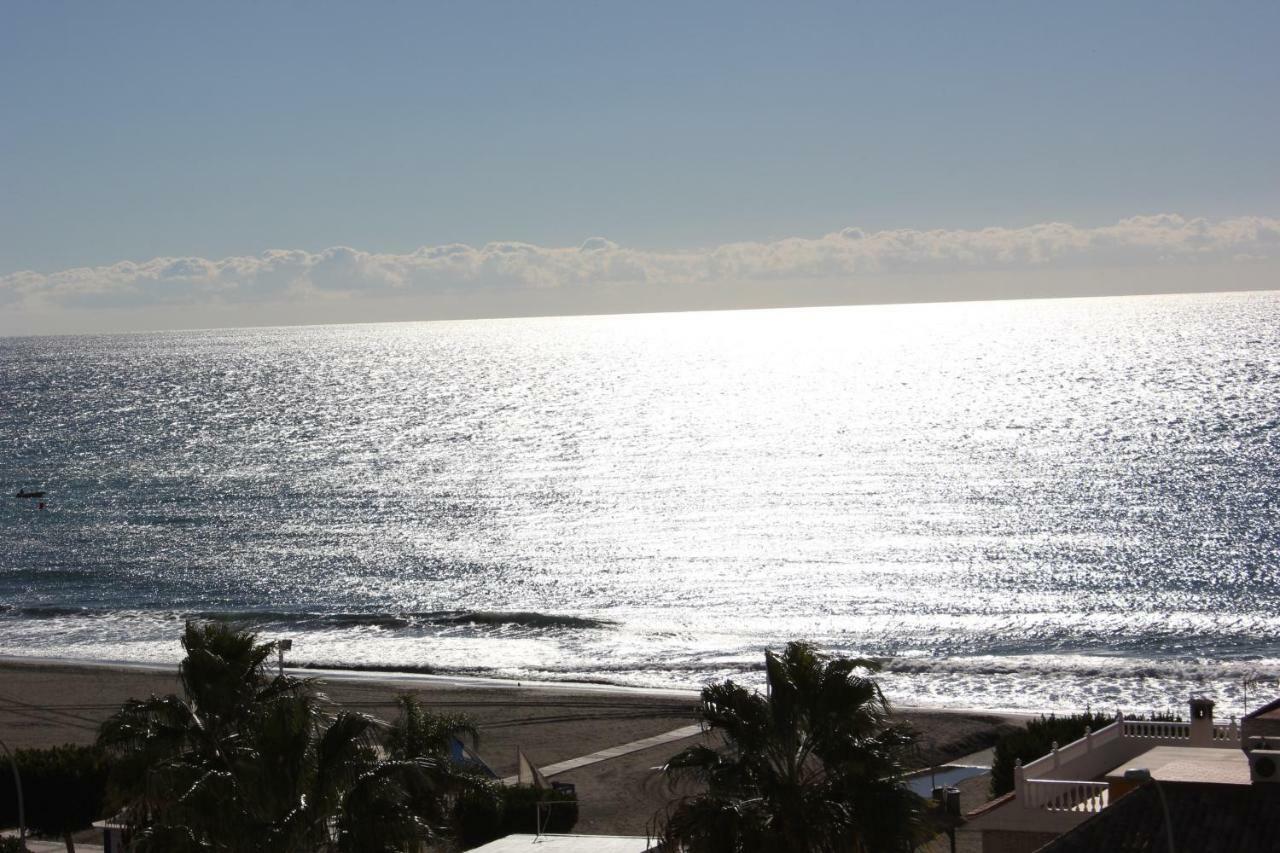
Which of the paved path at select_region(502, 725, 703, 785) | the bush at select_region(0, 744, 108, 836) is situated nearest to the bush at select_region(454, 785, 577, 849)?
the paved path at select_region(502, 725, 703, 785)

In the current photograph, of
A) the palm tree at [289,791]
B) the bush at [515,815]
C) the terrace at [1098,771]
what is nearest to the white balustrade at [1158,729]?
the terrace at [1098,771]

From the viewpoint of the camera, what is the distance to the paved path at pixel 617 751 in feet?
118

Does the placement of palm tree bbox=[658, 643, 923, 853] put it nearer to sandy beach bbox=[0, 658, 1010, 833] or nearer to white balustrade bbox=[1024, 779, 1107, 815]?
white balustrade bbox=[1024, 779, 1107, 815]

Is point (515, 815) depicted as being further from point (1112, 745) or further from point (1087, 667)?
point (1087, 667)

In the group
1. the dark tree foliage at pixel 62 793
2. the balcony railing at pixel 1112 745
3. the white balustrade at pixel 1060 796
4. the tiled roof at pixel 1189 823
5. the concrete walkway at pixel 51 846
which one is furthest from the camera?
the dark tree foliage at pixel 62 793

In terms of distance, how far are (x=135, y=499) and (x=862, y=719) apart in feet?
303

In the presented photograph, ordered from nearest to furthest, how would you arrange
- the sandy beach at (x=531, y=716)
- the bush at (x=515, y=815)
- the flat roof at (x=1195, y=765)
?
the flat roof at (x=1195, y=765)
the bush at (x=515, y=815)
the sandy beach at (x=531, y=716)

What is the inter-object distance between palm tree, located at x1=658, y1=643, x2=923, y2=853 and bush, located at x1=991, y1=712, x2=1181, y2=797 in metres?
15.2

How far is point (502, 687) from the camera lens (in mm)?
49812

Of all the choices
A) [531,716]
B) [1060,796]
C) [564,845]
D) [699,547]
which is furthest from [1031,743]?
[699,547]

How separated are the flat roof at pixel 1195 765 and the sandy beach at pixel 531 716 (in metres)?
12.9

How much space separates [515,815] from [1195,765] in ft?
50.1

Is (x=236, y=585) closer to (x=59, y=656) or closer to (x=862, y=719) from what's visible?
(x=59, y=656)

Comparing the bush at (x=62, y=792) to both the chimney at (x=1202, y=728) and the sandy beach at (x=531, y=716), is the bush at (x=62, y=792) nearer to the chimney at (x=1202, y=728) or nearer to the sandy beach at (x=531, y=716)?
the sandy beach at (x=531, y=716)
